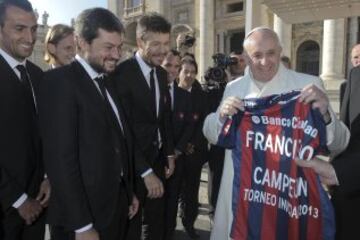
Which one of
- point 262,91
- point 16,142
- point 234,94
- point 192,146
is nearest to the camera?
point 16,142

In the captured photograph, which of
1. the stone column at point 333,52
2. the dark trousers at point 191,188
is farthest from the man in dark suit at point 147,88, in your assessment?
the stone column at point 333,52

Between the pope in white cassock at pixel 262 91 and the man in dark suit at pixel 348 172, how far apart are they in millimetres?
230

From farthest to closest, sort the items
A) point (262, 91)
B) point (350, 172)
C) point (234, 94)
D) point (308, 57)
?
1. point (308, 57)
2. point (234, 94)
3. point (262, 91)
4. point (350, 172)

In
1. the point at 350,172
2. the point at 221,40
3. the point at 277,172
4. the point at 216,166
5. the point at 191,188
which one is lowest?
the point at 191,188

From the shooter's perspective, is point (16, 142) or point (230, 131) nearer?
point (16, 142)

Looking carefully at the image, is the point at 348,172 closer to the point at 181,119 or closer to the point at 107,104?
the point at 107,104

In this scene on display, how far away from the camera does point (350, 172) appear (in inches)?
79.2

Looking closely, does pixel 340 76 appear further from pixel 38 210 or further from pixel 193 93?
pixel 38 210

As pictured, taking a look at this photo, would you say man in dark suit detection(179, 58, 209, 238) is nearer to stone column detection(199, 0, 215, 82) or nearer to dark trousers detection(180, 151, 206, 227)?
dark trousers detection(180, 151, 206, 227)

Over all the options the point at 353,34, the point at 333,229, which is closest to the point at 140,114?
the point at 333,229

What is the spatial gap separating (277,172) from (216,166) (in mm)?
1917

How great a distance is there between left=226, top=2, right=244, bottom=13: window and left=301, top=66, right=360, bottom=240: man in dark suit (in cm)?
2911

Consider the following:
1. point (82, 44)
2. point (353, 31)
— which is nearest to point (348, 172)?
point (82, 44)

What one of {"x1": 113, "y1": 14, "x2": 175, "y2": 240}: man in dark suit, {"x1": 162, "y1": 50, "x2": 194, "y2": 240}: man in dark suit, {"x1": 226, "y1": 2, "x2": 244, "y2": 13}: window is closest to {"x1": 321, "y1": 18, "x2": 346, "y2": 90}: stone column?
{"x1": 226, "y1": 2, "x2": 244, "y2": 13}: window
